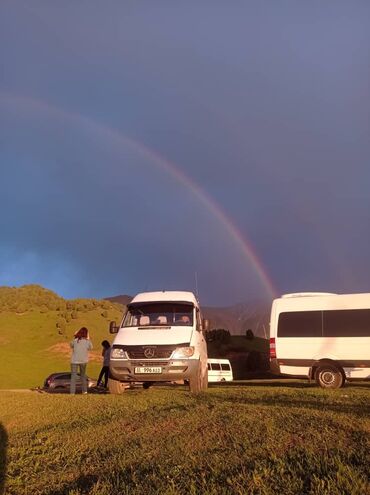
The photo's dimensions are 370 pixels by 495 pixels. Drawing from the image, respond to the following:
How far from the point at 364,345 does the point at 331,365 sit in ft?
3.71

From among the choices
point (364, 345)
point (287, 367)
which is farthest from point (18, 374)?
point (364, 345)

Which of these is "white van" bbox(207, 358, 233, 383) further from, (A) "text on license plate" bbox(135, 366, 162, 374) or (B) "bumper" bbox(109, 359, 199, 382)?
(A) "text on license plate" bbox(135, 366, 162, 374)

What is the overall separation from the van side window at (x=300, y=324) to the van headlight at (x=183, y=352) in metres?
5.35

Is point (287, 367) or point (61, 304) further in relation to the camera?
point (61, 304)

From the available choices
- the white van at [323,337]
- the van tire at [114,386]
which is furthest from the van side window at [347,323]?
the van tire at [114,386]

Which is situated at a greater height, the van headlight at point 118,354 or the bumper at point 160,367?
the van headlight at point 118,354

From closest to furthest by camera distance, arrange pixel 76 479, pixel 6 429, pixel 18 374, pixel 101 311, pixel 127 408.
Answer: pixel 76 479, pixel 6 429, pixel 127 408, pixel 18 374, pixel 101 311

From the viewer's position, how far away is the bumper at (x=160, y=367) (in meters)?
10.5

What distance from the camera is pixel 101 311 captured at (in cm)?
5094

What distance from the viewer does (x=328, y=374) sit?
13.9m

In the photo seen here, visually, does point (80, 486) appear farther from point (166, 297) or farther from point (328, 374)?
point (328, 374)

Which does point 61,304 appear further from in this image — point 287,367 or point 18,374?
point 287,367

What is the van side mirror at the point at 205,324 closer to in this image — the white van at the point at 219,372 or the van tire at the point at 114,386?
the van tire at the point at 114,386

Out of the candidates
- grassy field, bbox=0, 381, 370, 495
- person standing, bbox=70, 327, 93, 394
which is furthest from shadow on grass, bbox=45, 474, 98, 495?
person standing, bbox=70, 327, 93, 394
